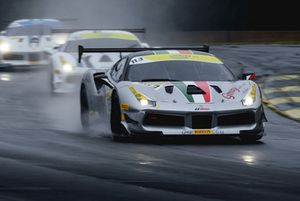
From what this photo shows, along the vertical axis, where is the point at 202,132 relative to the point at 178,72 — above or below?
below

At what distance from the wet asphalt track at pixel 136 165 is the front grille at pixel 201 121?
0.22m

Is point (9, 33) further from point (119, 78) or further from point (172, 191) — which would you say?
point (172, 191)

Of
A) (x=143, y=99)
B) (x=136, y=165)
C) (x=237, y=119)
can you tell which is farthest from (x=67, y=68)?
Result: (x=136, y=165)

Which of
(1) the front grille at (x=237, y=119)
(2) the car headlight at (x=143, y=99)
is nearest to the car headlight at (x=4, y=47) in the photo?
(2) the car headlight at (x=143, y=99)

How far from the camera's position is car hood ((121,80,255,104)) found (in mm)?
10875

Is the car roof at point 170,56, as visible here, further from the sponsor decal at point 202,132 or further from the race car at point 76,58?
the race car at point 76,58

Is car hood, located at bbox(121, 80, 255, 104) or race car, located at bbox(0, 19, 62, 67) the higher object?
car hood, located at bbox(121, 80, 255, 104)

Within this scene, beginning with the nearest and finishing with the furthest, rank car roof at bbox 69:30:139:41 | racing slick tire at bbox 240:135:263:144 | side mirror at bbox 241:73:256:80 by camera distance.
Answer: racing slick tire at bbox 240:135:263:144, side mirror at bbox 241:73:256:80, car roof at bbox 69:30:139:41

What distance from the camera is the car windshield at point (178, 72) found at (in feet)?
38.2

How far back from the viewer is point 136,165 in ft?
28.8

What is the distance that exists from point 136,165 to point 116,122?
2373 millimetres

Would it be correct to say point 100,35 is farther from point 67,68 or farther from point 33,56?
point 33,56

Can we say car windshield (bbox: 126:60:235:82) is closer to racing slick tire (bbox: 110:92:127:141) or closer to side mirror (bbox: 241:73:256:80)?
side mirror (bbox: 241:73:256:80)

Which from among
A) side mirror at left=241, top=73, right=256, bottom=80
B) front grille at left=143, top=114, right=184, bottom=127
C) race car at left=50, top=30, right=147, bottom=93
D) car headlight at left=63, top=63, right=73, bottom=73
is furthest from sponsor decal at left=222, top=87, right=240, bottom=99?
car headlight at left=63, top=63, right=73, bottom=73
